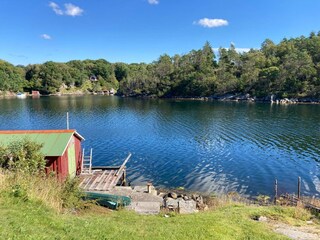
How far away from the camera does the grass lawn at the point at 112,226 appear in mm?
10322

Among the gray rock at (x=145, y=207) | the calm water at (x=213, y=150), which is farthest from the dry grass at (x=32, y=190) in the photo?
the calm water at (x=213, y=150)

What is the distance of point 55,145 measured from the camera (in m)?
24.1

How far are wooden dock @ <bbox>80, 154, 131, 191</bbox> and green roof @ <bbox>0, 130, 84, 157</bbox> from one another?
368 centimetres

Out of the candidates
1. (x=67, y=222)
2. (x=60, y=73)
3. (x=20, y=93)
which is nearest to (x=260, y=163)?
(x=67, y=222)

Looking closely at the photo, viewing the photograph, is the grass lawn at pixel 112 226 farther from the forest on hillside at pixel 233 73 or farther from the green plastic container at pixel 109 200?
the forest on hillside at pixel 233 73

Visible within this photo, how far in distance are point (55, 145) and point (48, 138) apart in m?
1.23

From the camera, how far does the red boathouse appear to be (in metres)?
23.4

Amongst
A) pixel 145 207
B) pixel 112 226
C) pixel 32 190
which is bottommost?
pixel 145 207

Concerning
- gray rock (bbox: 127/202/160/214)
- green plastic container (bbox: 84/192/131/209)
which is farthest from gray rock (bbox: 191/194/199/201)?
green plastic container (bbox: 84/192/131/209)

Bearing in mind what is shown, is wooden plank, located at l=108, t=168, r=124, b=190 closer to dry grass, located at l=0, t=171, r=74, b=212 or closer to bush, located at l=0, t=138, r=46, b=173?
bush, located at l=0, t=138, r=46, b=173

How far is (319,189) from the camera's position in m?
28.9

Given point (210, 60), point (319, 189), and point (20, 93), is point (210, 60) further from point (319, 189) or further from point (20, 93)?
point (319, 189)

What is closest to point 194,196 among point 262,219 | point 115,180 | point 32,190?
point 115,180

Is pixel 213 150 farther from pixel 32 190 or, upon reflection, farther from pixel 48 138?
pixel 32 190
